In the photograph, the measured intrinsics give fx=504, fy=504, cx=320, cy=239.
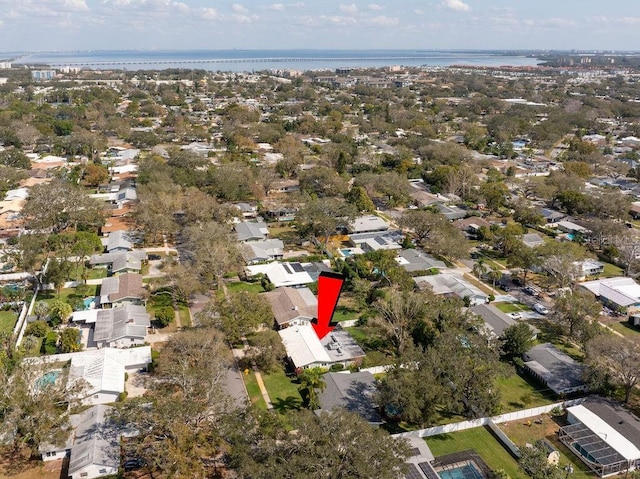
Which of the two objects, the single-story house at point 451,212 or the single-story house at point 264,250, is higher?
the single-story house at point 451,212

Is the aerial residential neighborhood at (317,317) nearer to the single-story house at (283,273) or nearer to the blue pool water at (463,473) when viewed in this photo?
the blue pool water at (463,473)

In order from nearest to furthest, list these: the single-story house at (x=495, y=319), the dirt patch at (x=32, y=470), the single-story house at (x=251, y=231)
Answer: the dirt patch at (x=32, y=470) < the single-story house at (x=495, y=319) < the single-story house at (x=251, y=231)

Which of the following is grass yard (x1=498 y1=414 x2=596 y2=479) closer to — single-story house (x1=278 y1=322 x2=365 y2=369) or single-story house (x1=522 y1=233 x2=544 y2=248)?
single-story house (x1=278 y1=322 x2=365 y2=369)

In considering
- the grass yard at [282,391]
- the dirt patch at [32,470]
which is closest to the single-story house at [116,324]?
the grass yard at [282,391]

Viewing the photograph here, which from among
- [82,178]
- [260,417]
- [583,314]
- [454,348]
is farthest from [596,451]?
[82,178]

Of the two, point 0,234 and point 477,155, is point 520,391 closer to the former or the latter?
point 0,234

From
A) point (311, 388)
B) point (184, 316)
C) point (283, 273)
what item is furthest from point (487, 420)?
point (184, 316)
